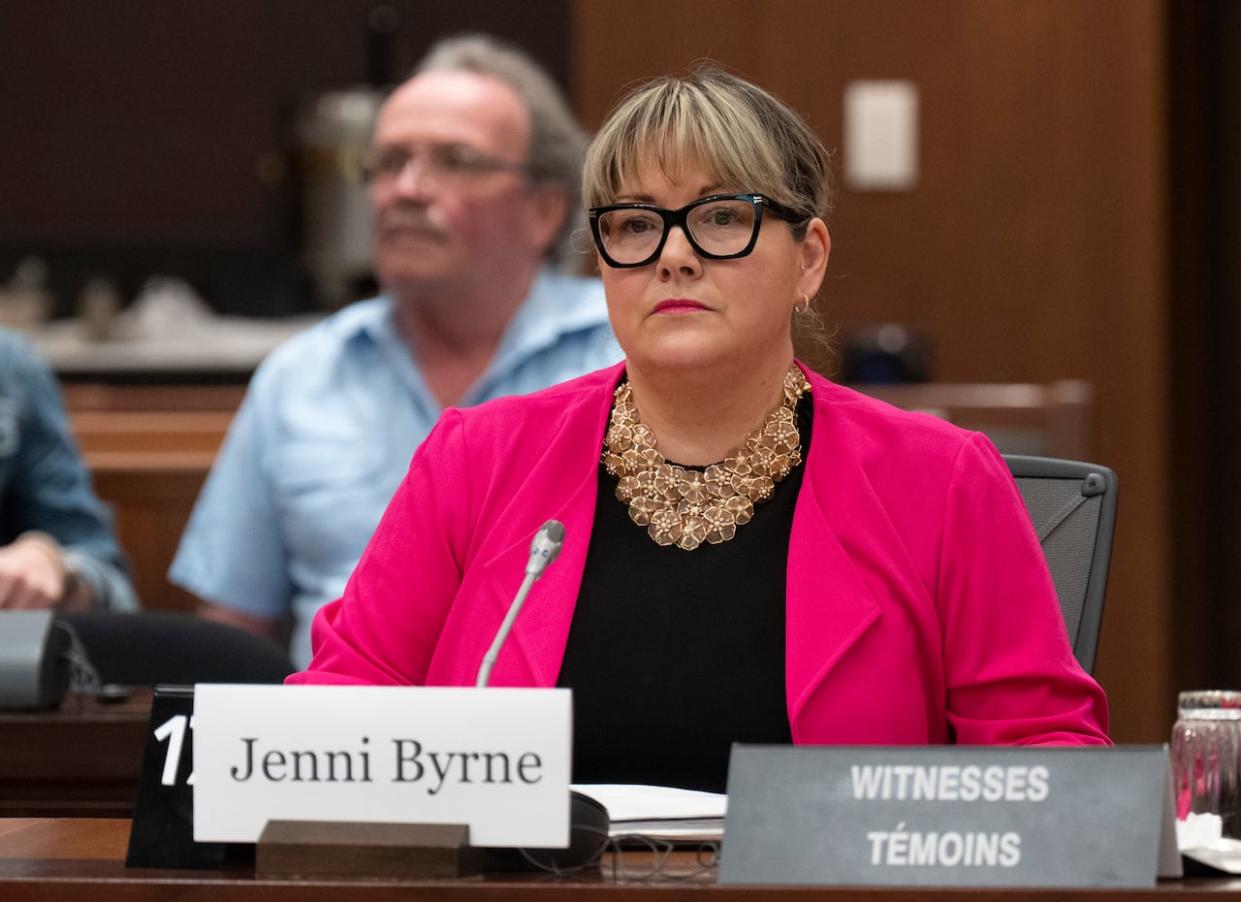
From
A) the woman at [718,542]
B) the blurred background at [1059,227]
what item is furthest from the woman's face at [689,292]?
the blurred background at [1059,227]

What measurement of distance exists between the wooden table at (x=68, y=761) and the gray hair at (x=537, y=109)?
140cm

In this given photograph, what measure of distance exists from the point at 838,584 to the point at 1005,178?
2.35m

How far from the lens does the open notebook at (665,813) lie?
1.17 metres

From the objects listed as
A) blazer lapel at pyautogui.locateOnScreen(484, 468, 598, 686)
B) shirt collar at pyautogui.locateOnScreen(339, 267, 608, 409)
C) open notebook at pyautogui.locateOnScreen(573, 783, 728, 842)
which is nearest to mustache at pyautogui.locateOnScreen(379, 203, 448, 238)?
shirt collar at pyautogui.locateOnScreen(339, 267, 608, 409)

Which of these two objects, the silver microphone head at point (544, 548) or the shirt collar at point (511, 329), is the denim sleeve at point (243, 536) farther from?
the silver microphone head at point (544, 548)

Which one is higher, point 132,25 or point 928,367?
point 132,25

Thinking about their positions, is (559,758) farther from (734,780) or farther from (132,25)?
(132,25)

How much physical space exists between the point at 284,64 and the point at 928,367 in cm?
206

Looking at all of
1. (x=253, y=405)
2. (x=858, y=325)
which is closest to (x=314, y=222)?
(x=858, y=325)

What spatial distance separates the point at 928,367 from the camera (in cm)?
362

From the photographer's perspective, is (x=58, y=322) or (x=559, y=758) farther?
(x=58, y=322)

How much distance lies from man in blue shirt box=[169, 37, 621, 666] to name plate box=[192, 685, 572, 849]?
149 cm

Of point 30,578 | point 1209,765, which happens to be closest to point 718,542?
point 1209,765

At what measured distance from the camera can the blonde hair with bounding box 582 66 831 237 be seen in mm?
1461
